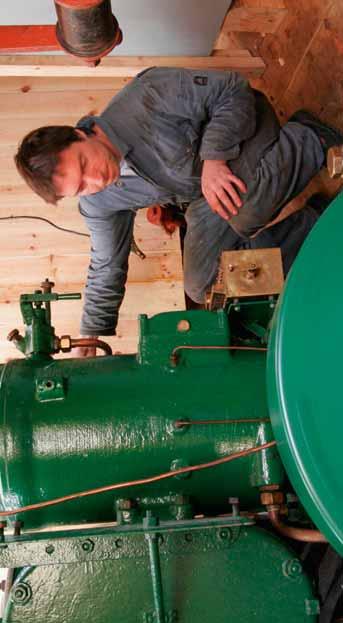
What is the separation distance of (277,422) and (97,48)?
1.13m

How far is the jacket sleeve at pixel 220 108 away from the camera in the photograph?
176 cm

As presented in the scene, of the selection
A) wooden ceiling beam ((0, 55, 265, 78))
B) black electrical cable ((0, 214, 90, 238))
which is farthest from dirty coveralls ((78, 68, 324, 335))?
black electrical cable ((0, 214, 90, 238))

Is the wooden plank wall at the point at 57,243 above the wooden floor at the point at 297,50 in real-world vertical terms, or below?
below

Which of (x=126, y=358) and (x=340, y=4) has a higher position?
(x=340, y=4)

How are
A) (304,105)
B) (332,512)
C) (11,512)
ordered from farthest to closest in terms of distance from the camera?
(304,105), (11,512), (332,512)

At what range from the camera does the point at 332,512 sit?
31.6 inches

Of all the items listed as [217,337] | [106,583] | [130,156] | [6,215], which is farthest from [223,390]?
[6,215]

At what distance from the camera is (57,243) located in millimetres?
2594

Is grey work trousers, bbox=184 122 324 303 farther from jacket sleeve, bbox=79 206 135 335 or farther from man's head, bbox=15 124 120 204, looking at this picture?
man's head, bbox=15 124 120 204

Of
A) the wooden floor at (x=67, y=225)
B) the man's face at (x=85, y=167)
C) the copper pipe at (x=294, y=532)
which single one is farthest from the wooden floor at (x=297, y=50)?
the copper pipe at (x=294, y=532)

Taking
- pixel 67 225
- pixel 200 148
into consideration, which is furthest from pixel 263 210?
pixel 67 225

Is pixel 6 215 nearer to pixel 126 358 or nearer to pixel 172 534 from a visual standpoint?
pixel 126 358

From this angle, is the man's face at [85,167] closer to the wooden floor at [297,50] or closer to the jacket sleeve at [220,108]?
the jacket sleeve at [220,108]

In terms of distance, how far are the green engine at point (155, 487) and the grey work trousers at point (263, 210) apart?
58 cm
